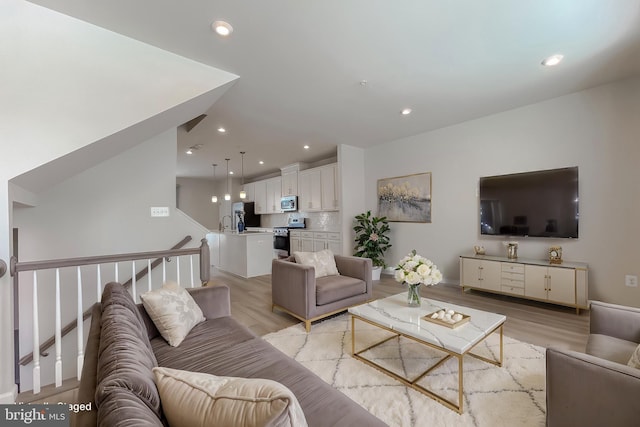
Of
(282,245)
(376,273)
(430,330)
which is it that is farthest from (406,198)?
(282,245)

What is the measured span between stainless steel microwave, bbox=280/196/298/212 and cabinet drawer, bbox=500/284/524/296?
465 cm

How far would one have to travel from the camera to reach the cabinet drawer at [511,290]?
3.48 m

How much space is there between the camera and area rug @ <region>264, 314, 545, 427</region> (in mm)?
1624

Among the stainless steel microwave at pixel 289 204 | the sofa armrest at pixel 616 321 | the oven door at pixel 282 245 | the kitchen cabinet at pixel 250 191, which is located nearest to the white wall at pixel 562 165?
→ the sofa armrest at pixel 616 321

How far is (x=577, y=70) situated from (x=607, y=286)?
2492mm

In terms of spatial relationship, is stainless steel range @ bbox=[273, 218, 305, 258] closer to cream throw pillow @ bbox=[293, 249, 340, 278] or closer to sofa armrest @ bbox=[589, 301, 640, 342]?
cream throw pillow @ bbox=[293, 249, 340, 278]

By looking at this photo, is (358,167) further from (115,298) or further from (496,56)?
(115,298)

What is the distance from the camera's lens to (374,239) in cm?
500

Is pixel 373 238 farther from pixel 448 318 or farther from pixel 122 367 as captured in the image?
pixel 122 367

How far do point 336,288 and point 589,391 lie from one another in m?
2.16

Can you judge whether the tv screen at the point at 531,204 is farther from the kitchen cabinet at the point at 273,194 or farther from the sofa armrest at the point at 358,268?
the kitchen cabinet at the point at 273,194

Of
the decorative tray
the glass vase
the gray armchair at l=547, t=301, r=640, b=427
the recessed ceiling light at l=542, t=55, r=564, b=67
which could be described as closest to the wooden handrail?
the glass vase

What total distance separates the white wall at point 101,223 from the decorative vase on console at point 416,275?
2.73m

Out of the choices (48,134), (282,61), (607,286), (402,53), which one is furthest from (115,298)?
(607,286)
